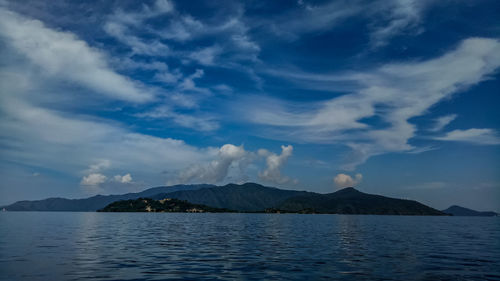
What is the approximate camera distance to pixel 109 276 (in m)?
31.2

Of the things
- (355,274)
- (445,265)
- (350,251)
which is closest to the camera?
(355,274)

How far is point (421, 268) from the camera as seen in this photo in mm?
37719

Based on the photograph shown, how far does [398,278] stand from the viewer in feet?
104

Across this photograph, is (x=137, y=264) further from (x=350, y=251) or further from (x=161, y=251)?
(x=350, y=251)

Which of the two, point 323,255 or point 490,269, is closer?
point 490,269

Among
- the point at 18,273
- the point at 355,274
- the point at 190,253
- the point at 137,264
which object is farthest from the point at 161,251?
the point at 355,274

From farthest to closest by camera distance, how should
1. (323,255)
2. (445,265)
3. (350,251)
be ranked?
(350,251)
(323,255)
(445,265)

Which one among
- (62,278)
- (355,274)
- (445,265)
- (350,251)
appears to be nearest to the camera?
(62,278)

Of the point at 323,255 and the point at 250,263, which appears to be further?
the point at 323,255

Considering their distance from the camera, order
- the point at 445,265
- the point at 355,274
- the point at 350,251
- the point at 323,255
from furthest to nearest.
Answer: the point at 350,251 → the point at 323,255 → the point at 445,265 → the point at 355,274

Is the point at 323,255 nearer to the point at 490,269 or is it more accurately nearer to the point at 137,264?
the point at 490,269

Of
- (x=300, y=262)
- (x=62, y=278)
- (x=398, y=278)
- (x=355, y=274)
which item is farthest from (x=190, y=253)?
(x=398, y=278)

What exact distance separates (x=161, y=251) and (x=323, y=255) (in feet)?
77.8

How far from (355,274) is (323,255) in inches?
535
